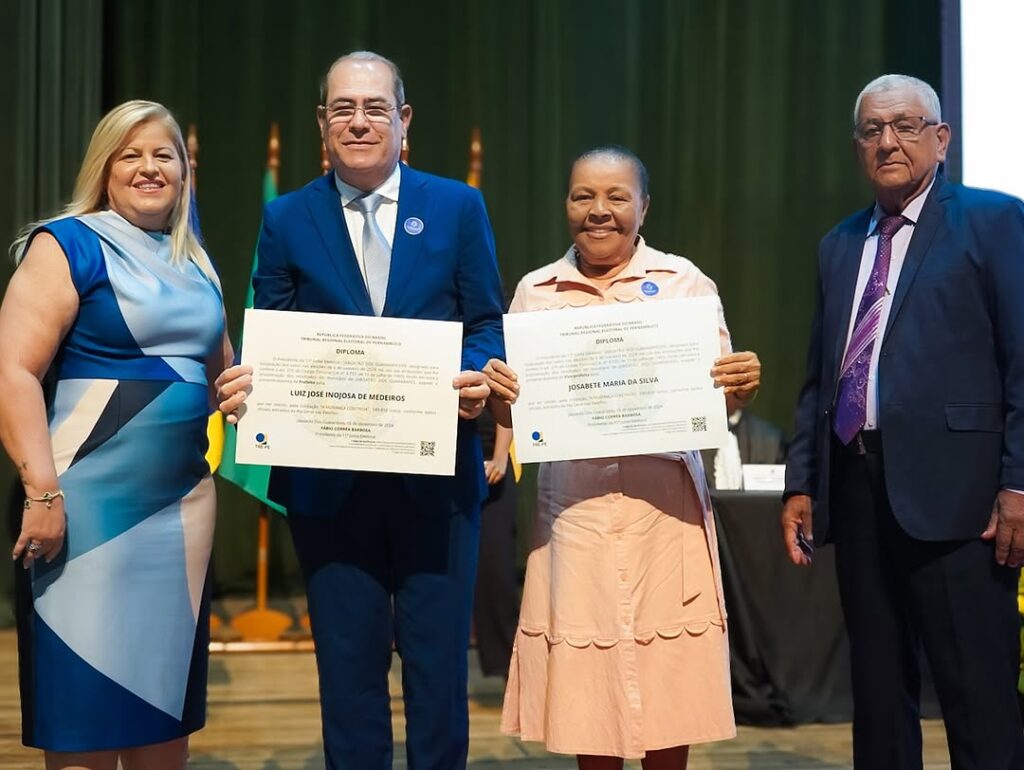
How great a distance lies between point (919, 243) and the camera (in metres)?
2.40

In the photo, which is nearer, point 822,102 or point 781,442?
point 781,442

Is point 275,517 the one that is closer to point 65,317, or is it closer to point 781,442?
point 781,442

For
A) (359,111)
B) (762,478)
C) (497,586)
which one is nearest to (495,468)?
(497,586)

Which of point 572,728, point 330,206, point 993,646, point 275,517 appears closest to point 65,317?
point 330,206

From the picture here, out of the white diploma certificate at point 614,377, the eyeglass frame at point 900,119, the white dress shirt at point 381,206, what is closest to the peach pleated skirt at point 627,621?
the white diploma certificate at point 614,377

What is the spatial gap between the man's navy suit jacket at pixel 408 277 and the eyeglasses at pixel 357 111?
122 millimetres

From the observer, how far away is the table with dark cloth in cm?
415

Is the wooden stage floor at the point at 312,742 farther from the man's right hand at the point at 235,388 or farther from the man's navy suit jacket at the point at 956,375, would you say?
the man's right hand at the point at 235,388

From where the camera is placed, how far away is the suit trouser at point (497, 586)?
15.8 feet

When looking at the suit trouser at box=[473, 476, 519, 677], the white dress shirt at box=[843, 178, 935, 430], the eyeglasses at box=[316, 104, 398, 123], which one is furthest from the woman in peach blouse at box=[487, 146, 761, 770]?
the suit trouser at box=[473, 476, 519, 677]

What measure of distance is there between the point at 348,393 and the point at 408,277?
0.25m

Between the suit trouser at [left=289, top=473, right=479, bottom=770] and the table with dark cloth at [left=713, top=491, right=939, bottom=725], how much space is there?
1.98 meters

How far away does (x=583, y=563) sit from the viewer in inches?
98.8

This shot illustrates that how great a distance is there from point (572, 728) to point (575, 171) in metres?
1.14
